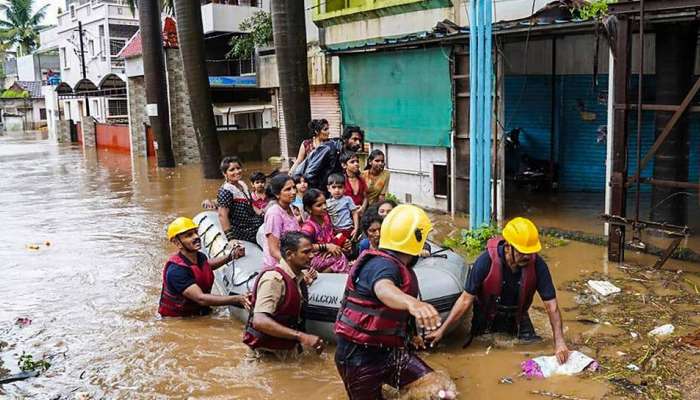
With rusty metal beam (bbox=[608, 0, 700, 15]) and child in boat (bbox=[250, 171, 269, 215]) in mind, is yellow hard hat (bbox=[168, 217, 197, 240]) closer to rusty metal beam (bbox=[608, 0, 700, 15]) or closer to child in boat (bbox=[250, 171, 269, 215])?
child in boat (bbox=[250, 171, 269, 215])

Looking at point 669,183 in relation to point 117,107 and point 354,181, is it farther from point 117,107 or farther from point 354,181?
point 117,107

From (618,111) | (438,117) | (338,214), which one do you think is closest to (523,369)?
(338,214)

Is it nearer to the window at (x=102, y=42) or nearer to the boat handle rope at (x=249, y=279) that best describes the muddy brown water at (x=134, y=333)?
the boat handle rope at (x=249, y=279)

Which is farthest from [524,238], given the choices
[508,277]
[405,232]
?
[405,232]

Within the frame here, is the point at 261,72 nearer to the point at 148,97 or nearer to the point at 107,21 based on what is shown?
the point at 148,97

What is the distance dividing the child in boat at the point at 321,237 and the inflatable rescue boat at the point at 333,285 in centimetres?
31

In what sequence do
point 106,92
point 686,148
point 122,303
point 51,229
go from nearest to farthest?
point 122,303 < point 686,148 < point 51,229 < point 106,92

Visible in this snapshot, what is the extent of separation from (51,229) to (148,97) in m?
9.04

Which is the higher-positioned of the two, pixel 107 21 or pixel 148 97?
pixel 107 21

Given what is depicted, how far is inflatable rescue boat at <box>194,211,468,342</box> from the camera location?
233 inches

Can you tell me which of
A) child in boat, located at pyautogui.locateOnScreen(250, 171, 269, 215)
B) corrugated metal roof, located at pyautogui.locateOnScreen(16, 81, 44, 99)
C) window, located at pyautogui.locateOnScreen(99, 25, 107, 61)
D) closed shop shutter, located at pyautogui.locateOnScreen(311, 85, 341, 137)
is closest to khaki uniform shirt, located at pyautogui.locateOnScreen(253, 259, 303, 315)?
child in boat, located at pyautogui.locateOnScreen(250, 171, 269, 215)

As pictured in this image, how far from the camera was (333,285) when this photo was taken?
Result: 6086mm

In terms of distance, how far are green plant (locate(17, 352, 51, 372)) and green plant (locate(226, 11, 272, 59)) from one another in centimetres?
1788

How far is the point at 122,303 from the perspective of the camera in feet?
26.3
